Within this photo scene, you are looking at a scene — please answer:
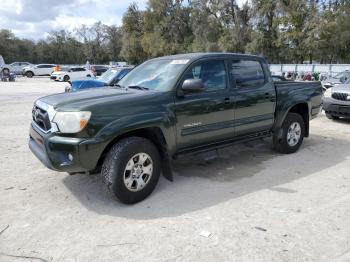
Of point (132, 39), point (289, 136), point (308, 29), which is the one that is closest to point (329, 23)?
point (308, 29)

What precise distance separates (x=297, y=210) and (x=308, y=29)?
40.9 meters

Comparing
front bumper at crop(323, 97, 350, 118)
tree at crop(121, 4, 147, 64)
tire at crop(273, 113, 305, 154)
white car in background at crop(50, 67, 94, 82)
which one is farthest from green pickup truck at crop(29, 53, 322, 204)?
tree at crop(121, 4, 147, 64)

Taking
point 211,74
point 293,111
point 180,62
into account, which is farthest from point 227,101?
point 293,111

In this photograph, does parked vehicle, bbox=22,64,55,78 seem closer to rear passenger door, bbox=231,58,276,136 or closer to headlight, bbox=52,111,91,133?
rear passenger door, bbox=231,58,276,136

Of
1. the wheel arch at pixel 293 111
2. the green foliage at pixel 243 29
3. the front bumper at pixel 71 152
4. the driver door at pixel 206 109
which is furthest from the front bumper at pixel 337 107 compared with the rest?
the green foliage at pixel 243 29

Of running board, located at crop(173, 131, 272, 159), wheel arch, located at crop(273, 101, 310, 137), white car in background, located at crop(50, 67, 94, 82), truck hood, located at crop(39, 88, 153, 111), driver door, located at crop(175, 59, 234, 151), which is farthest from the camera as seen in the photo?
white car in background, located at crop(50, 67, 94, 82)

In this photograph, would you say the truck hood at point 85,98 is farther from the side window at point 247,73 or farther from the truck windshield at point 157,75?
the side window at point 247,73

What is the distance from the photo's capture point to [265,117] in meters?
6.14

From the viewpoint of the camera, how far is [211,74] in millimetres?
5344

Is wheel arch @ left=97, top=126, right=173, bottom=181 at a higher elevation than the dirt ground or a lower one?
higher

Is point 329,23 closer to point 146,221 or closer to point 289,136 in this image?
point 289,136

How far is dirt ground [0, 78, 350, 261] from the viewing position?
11.1 feet

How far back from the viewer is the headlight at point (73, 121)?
4.00 metres

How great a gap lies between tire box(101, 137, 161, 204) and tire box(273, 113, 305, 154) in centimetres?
289
